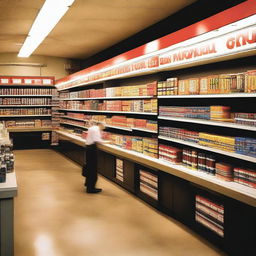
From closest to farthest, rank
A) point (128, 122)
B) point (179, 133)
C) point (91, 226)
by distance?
point (91, 226) → point (179, 133) → point (128, 122)

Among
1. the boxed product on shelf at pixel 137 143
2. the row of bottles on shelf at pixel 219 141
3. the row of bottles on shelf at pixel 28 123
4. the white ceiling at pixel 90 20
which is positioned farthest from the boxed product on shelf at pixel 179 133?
the row of bottles on shelf at pixel 28 123

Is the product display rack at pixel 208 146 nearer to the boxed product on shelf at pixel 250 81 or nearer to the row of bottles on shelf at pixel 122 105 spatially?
the boxed product on shelf at pixel 250 81

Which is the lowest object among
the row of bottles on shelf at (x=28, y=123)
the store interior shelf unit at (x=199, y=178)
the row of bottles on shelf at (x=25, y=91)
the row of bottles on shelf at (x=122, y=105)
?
the store interior shelf unit at (x=199, y=178)

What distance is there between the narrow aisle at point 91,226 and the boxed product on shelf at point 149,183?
8.8 inches

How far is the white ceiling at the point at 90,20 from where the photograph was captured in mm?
5898

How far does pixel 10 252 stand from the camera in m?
3.27

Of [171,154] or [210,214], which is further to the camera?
[171,154]

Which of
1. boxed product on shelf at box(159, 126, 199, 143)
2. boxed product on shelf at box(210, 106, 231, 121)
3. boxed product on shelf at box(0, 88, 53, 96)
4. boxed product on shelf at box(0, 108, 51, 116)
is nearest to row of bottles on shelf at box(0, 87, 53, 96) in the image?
boxed product on shelf at box(0, 88, 53, 96)

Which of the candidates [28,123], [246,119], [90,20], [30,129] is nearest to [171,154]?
[246,119]

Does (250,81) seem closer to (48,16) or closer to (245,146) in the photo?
(245,146)

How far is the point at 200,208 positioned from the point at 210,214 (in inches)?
9.3

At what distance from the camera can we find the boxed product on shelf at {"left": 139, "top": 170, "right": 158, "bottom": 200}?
5.41m

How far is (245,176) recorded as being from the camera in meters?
3.59

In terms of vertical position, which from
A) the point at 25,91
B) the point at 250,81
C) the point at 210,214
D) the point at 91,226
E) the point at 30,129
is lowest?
the point at 91,226
